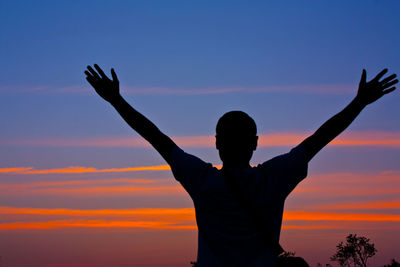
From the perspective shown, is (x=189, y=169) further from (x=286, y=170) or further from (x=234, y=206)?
(x=286, y=170)

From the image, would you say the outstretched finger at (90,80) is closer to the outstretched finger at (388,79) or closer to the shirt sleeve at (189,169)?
the shirt sleeve at (189,169)

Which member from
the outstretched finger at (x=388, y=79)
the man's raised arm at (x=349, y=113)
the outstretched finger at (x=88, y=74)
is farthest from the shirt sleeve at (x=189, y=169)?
the outstretched finger at (x=388, y=79)

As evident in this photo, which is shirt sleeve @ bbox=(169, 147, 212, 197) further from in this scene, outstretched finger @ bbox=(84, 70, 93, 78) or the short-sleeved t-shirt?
outstretched finger @ bbox=(84, 70, 93, 78)

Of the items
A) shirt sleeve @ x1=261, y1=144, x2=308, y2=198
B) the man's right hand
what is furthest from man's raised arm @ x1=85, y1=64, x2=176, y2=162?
shirt sleeve @ x1=261, y1=144, x2=308, y2=198

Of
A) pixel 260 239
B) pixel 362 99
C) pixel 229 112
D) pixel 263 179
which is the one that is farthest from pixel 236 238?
pixel 362 99

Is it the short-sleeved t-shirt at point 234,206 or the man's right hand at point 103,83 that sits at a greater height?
the man's right hand at point 103,83

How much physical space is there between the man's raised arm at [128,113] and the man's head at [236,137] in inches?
14.2

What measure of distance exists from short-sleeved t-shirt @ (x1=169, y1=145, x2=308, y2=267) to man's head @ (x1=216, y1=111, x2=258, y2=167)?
103 mm

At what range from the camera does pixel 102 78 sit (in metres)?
4.34

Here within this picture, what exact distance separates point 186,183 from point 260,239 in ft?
2.09

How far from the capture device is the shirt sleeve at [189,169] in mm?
3717

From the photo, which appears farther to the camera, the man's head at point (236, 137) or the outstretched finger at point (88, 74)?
the outstretched finger at point (88, 74)

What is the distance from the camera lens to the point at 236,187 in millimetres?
3650

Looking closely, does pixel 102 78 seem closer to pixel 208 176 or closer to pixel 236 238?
pixel 208 176
